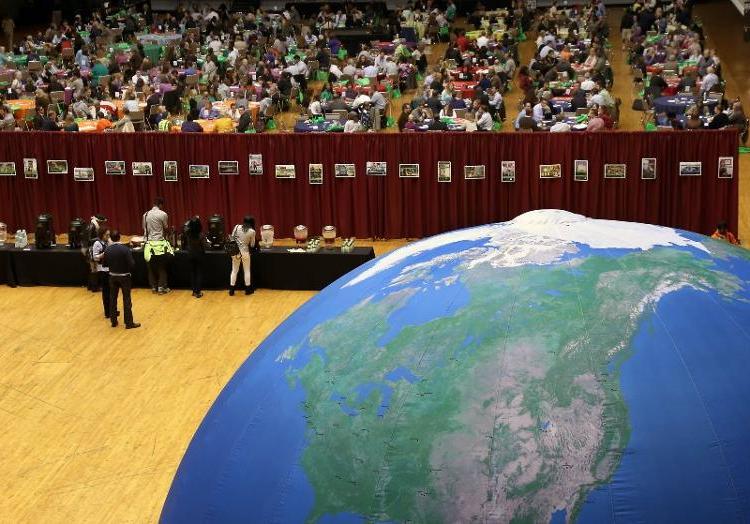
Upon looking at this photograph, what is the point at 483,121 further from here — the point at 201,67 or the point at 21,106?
the point at 201,67

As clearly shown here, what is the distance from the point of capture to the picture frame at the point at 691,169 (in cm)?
2041

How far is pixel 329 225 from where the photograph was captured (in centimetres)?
2164

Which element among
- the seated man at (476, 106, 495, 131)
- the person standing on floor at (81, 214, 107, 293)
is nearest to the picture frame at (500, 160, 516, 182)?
the seated man at (476, 106, 495, 131)

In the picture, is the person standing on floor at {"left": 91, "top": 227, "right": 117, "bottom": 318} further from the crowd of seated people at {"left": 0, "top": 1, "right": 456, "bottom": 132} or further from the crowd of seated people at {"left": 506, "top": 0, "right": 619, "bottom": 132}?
the crowd of seated people at {"left": 506, "top": 0, "right": 619, "bottom": 132}

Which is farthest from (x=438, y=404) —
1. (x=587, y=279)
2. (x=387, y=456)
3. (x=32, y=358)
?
(x=32, y=358)

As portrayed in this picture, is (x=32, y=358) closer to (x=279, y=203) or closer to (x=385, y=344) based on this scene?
(x=279, y=203)

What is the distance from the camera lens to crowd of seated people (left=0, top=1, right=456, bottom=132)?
A: 1100 inches

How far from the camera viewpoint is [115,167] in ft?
72.6

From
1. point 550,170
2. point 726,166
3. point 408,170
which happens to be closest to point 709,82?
point 726,166

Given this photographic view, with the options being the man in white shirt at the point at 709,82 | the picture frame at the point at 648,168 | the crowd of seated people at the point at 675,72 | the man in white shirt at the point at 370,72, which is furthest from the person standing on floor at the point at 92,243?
the man in white shirt at the point at 709,82

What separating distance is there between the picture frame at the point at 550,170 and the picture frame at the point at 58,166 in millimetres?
8898

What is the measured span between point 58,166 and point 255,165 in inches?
153

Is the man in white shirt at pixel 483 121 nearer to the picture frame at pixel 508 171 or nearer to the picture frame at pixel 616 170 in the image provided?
the picture frame at pixel 508 171

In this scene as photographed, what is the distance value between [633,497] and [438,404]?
1.02 m
